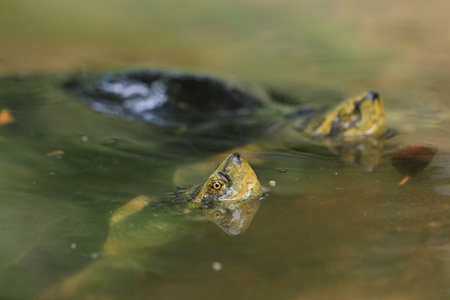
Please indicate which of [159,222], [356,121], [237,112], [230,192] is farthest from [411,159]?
[237,112]

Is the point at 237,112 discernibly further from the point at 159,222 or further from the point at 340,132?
the point at 159,222

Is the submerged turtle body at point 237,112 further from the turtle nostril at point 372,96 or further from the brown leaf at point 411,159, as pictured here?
the brown leaf at point 411,159

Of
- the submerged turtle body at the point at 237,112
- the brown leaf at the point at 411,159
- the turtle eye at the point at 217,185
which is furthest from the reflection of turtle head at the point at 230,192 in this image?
the brown leaf at the point at 411,159

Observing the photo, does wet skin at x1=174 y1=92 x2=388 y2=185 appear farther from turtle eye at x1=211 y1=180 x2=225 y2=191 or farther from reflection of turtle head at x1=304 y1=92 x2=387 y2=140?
turtle eye at x1=211 y1=180 x2=225 y2=191

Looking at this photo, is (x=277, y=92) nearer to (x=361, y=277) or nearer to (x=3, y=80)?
(x=3, y=80)

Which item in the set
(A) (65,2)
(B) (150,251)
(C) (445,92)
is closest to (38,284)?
(B) (150,251)

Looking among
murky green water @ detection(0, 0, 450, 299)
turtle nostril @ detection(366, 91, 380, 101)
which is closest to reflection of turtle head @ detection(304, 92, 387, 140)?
turtle nostril @ detection(366, 91, 380, 101)
